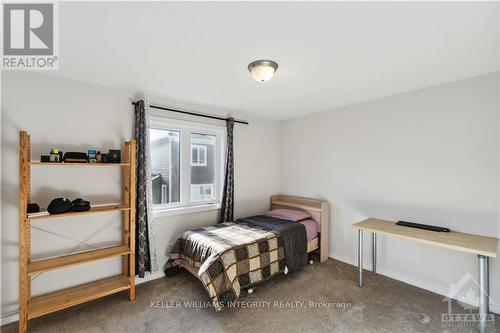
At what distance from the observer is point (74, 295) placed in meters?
2.17

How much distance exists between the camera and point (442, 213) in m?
2.53

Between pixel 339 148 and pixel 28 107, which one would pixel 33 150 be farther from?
pixel 339 148

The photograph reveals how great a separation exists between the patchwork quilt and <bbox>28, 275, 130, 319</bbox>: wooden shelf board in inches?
26.5

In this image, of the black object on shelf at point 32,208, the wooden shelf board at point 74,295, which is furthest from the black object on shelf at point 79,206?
the wooden shelf board at point 74,295

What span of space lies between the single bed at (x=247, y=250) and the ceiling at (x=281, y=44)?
177 cm

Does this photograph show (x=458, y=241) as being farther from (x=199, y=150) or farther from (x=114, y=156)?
(x=114, y=156)

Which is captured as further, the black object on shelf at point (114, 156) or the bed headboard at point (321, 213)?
the bed headboard at point (321, 213)

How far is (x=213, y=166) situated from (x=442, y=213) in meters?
3.02

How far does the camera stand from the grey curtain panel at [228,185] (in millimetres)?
3488

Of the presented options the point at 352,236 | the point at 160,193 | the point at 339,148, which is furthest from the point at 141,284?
the point at 339,148

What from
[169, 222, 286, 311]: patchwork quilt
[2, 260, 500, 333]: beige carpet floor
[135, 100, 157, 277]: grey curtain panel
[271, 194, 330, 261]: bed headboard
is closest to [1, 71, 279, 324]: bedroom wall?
[135, 100, 157, 277]: grey curtain panel

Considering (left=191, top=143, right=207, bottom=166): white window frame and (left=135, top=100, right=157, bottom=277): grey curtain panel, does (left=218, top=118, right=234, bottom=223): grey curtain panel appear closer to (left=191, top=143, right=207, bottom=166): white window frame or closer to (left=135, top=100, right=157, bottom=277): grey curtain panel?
(left=191, top=143, right=207, bottom=166): white window frame

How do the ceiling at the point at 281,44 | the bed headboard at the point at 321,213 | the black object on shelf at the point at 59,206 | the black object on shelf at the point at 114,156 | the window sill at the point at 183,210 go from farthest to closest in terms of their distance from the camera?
1. the bed headboard at the point at 321,213
2. the window sill at the point at 183,210
3. the black object on shelf at the point at 114,156
4. the black object on shelf at the point at 59,206
5. the ceiling at the point at 281,44

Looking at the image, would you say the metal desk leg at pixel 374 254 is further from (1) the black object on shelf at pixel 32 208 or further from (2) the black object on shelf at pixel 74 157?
(1) the black object on shelf at pixel 32 208
